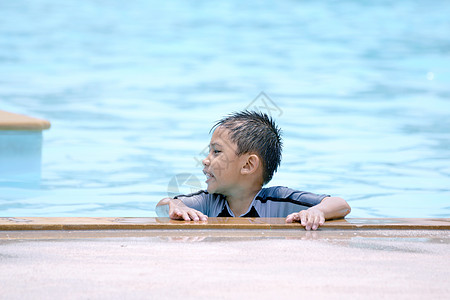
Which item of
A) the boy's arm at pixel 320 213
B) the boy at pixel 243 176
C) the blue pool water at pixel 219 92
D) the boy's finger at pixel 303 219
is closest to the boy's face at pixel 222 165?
the boy at pixel 243 176

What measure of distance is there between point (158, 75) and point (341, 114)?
3.03m

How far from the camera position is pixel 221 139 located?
123 inches

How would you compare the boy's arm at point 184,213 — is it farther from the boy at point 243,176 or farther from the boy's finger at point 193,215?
the boy at point 243,176

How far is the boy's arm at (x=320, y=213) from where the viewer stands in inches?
87.6

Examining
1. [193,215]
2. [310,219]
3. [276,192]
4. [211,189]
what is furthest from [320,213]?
[211,189]

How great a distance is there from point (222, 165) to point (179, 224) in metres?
0.95

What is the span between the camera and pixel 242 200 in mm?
3170

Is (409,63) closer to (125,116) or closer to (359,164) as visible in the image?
(359,164)

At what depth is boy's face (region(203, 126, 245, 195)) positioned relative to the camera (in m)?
3.05

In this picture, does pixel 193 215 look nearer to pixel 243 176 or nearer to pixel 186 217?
pixel 186 217

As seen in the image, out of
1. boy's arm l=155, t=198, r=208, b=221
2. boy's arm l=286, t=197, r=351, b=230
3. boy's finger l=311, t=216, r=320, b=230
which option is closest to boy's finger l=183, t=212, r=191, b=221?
boy's arm l=155, t=198, r=208, b=221

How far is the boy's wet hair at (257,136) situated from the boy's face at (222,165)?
0.12ft

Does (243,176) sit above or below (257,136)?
below

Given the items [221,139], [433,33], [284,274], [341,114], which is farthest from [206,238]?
[433,33]
